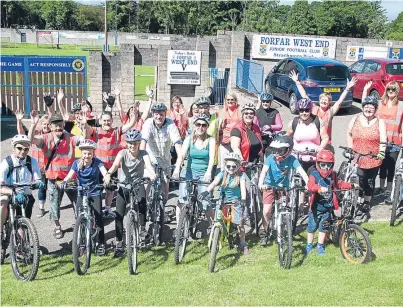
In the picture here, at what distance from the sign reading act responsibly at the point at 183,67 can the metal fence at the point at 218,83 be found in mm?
980

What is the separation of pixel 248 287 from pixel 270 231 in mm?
1539

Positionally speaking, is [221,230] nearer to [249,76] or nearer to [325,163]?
[325,163]

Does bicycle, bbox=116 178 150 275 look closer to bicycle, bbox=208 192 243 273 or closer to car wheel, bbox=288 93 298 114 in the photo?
bicycle, bbox=208 192 243 273

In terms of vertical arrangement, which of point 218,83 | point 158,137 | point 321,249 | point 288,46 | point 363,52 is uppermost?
point 288,46

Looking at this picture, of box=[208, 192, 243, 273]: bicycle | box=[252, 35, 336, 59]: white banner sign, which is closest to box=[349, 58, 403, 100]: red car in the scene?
box=[252, 35, 336, 59]: white banner sign

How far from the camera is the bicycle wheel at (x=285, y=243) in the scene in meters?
6.29

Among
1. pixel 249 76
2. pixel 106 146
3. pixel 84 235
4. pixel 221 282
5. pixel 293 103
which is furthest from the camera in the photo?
pixel 249 76

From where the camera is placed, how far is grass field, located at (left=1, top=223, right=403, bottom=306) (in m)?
5.58

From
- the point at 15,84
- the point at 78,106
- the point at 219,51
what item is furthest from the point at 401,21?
the point at 78,106

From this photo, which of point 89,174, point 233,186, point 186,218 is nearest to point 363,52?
point 233,186

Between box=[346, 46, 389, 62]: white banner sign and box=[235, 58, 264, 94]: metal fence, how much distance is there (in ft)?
19.3

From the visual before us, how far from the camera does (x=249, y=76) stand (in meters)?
20.2

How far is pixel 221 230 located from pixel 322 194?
4.62 ft

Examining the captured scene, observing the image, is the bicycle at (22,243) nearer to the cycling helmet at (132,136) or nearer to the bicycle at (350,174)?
the cycling helmet at (132,136)
